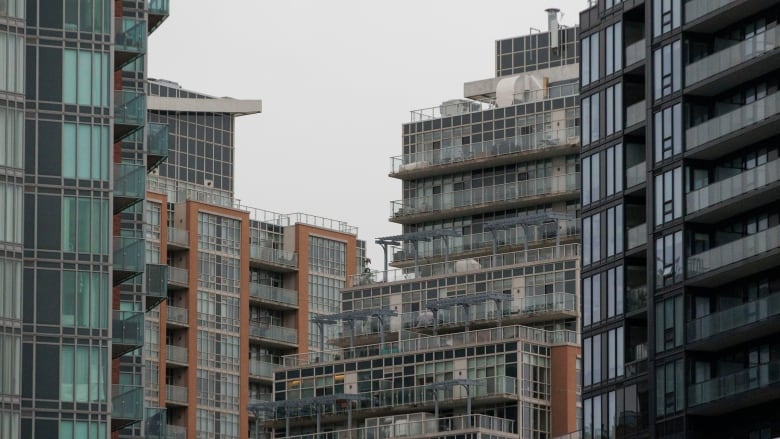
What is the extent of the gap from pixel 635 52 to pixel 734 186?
44.3 ft

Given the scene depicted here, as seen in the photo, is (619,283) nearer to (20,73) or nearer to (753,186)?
(753,186)

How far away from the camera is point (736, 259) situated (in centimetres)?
12388

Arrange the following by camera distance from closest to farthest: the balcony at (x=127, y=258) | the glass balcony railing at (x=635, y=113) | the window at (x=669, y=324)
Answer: the window at (x=669, y=324) < the balcony at (x=127, y=258) < the glass balcony railing at (x=635, y=113)

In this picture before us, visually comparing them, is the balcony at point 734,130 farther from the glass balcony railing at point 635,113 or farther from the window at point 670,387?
the window at point 670,387

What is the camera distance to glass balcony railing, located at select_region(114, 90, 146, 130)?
132625mm

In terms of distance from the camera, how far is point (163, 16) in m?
148

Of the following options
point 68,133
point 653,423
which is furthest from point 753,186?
point 68,133

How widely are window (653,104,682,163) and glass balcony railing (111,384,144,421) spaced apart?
27608mm

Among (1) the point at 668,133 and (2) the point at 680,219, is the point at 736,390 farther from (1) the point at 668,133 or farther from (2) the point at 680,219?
(1) the point at 668,133

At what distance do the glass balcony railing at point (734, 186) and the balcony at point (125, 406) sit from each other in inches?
1099

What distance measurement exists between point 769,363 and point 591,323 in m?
17.6

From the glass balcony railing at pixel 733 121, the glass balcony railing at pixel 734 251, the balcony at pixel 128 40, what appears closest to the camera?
the glass balcony railing at pixel 734 251

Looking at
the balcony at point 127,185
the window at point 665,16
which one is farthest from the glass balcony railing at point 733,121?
the balcony at point 127,185

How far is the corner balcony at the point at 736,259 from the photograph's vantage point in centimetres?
12162
